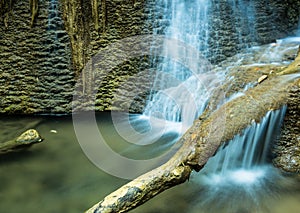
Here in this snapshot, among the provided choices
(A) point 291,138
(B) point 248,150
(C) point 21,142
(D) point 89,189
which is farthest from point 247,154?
(C) point 21,142

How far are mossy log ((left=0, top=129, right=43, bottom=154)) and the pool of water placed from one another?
0.15 metres

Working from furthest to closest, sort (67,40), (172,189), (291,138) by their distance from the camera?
1. (67,40)
2. (291,138)
3. (172,189)

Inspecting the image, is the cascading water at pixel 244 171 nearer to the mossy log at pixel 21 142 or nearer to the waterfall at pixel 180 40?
the waterfall at pixel 180 40

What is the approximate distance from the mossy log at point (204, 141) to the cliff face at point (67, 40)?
100 inches

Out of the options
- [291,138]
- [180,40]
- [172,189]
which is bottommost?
[172,189]

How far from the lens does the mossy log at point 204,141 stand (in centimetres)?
216

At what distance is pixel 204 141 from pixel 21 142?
2813 millimetres

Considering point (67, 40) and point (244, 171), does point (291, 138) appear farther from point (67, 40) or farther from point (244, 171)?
point (67, 40)

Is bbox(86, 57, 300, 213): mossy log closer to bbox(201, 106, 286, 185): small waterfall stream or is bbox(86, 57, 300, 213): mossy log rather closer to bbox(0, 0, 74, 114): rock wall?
bbox(201, 106, 286, 185): small waterfall stream

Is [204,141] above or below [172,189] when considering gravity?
above

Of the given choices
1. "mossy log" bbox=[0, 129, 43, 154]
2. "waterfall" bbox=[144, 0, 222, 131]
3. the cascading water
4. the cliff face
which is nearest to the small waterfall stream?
the cascading water

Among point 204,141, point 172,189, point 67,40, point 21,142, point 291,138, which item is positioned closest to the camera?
point 204,141

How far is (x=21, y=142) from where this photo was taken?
400cm

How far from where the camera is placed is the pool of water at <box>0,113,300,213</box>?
2.46 m
